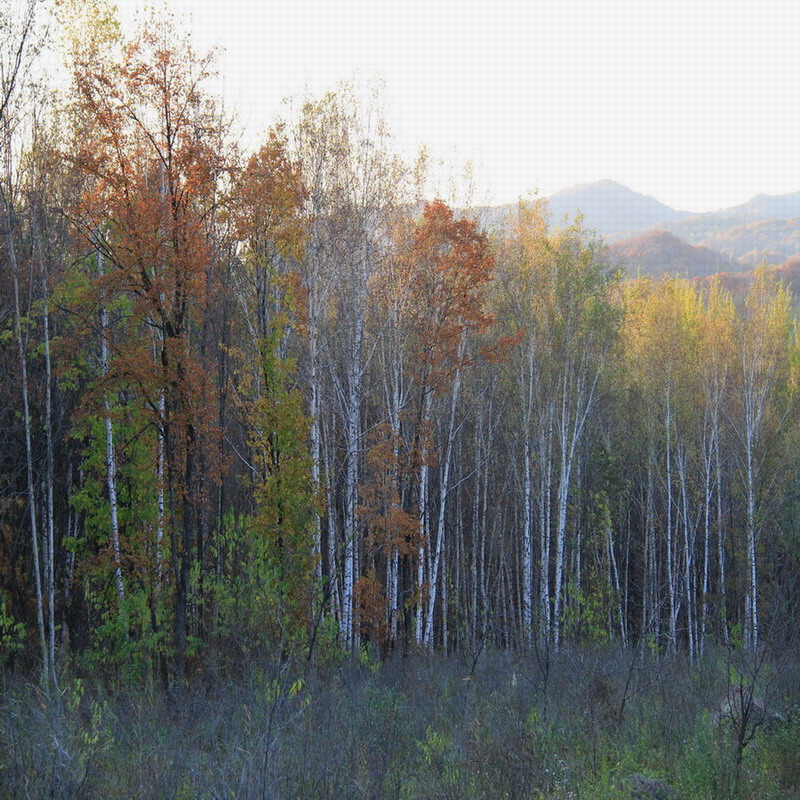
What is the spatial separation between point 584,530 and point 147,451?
15606 millimetres

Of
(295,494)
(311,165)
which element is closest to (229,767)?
(295,494)

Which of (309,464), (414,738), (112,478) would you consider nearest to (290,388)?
(309,464)

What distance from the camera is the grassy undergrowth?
256 inches

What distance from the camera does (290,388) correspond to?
19094 millimetres

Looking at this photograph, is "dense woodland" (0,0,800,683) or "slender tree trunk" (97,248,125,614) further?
"slender tree trunk" (97,248,125,614)

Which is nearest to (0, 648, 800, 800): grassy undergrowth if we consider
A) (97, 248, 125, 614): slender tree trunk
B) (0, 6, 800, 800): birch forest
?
(0, 6, 800, 800): birch forest

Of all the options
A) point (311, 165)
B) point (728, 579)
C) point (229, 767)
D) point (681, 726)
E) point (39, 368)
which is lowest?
point (728, 579)

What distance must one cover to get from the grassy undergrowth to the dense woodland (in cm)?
105

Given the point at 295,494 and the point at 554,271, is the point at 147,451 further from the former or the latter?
the point at 554,271

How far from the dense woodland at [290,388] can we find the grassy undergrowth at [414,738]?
3.44 feet

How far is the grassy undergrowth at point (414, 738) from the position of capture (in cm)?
650

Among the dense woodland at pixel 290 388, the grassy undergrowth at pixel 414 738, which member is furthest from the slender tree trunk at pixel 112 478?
the grassy undergrowth at pixel 414 738

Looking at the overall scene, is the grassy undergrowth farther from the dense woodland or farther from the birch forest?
the dense woodland

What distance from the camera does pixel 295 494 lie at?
15.0 metres
